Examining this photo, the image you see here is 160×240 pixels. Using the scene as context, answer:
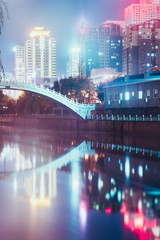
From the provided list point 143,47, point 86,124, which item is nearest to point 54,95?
point 86,124

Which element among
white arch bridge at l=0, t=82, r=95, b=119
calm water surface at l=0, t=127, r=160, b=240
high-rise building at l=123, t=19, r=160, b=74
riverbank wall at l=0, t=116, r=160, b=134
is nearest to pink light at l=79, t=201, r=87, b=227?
calm water surface at l=0, t=127, r=160, b=240

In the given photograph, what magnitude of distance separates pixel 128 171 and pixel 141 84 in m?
32.7

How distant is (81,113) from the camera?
2240 inches

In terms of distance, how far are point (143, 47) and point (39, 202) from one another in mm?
139265

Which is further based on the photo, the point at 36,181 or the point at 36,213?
the point at 36,181

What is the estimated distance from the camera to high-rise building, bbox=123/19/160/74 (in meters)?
141

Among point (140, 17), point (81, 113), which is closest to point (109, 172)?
point (81, 113)

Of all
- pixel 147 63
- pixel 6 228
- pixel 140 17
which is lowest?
pixel 6 228

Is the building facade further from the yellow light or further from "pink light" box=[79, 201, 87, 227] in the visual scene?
"pink light" box=[79, 201, 87, 227]

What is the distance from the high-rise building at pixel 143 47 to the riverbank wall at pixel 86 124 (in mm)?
70326

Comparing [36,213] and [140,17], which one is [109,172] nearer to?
[36,213]

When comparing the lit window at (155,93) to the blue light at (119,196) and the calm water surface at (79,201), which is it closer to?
the calm water surface at (79,201)

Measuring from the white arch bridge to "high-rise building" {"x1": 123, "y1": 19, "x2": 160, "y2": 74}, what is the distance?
83640 mm

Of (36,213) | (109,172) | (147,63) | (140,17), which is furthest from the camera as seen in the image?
(140,17)
